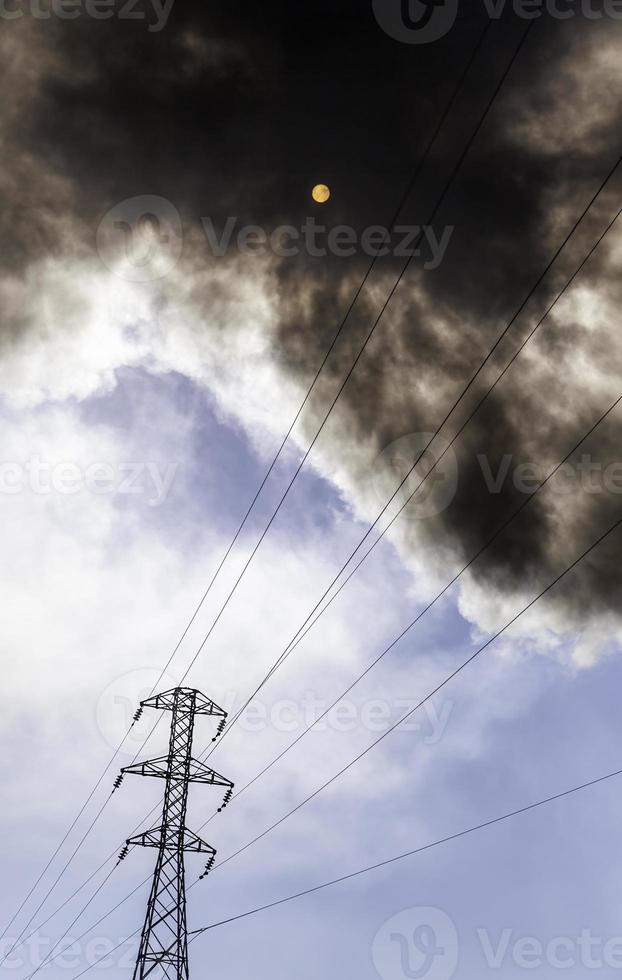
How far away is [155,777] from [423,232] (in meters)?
23.6

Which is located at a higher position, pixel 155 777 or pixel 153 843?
pixel 155 777

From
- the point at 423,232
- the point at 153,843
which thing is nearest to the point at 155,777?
the point at 153,843

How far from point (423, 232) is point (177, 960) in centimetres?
2619

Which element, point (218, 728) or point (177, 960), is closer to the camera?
point (177, 960)

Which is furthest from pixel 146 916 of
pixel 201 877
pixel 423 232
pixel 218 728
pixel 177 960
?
pixel 423 232

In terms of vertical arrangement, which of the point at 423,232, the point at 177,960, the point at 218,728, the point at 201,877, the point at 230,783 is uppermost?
the point at 423,232

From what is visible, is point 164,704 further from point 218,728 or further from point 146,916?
point 146,916

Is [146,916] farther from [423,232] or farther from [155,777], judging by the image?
[423,232]

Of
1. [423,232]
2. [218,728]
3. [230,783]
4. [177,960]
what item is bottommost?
[177,960]

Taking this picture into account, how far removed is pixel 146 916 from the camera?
94.8 ft

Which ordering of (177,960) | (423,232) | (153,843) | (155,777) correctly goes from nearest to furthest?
1. (423,232)
2. (177,960)
3. (153,843)
4. (155,777)

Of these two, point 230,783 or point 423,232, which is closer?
point 423,232

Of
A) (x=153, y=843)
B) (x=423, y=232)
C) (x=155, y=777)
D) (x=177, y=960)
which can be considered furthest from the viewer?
(x=155, y=777)

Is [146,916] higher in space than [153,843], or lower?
lower
